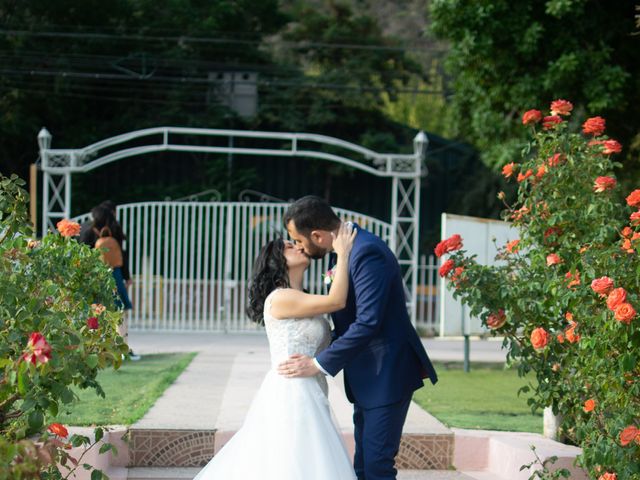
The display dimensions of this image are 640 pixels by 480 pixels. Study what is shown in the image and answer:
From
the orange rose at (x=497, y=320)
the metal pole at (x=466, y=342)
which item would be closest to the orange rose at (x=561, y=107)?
the orange rose at (x=497, y=320)

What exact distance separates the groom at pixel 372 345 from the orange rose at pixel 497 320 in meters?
1.56

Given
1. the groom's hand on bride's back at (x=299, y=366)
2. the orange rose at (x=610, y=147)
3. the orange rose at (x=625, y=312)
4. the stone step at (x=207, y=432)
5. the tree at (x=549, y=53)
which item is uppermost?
the tree at (x=549, y=53)

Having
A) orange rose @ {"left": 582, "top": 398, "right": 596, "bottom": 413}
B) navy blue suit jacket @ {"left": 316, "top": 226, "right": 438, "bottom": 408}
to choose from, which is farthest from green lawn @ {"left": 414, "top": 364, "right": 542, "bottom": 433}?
navy blue suit jacket @ {"left": 316, "top": 226, "right": 438, "bottom": 408}

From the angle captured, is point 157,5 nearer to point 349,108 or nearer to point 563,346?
point 349,108

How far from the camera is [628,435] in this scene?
449 cm

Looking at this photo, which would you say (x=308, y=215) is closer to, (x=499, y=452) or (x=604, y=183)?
(x=604, y=183)

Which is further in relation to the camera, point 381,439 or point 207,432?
point 207,432

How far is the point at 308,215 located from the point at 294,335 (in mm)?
635

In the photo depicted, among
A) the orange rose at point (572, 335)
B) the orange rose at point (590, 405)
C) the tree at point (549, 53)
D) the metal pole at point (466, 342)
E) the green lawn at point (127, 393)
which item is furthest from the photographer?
the tree at point (549, 53)

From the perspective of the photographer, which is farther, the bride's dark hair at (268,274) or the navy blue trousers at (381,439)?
the bride's dark hair at (268,274)

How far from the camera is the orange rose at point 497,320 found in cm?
609

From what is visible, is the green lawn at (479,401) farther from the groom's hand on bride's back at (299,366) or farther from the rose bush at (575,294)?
the groom's hand on bride's back at (299,366)

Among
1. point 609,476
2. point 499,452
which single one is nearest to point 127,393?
point 499,452

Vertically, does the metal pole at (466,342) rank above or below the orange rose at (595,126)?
below
